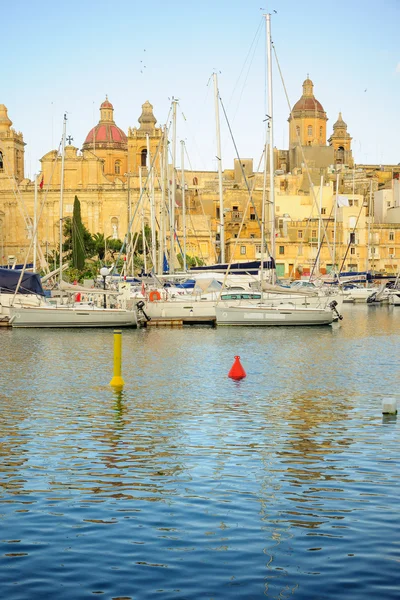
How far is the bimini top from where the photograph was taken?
40.7 m

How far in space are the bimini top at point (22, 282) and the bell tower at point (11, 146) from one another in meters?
68.6

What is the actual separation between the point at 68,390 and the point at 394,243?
78958 millimetres

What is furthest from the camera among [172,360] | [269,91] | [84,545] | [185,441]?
[269,91]

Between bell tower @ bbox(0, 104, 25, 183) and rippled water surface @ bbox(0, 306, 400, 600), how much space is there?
89.6 meters

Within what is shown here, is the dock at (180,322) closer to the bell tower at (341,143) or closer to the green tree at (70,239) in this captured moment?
the green tree at (70,239)

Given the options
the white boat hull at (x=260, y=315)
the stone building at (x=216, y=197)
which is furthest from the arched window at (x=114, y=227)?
the white boat hull at (x=260, y=315)

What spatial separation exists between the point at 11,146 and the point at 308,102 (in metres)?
36.8

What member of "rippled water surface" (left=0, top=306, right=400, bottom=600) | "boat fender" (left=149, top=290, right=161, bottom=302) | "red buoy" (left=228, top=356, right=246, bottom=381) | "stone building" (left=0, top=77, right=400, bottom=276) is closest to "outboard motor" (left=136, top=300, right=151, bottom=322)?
"boat fender" (left=149, top=290, right=161, bottom=302)

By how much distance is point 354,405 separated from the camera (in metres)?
18.7

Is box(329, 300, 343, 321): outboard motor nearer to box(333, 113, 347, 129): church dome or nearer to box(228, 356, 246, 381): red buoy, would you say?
box(228, 356, 246, 381): red buoy

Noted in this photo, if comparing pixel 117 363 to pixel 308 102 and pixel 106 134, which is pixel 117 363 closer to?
pixel 106 134

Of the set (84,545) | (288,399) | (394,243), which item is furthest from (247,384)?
(394,243)

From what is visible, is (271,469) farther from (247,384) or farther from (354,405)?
(247,384)

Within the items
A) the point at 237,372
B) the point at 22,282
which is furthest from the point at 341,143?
the point at 237,372
